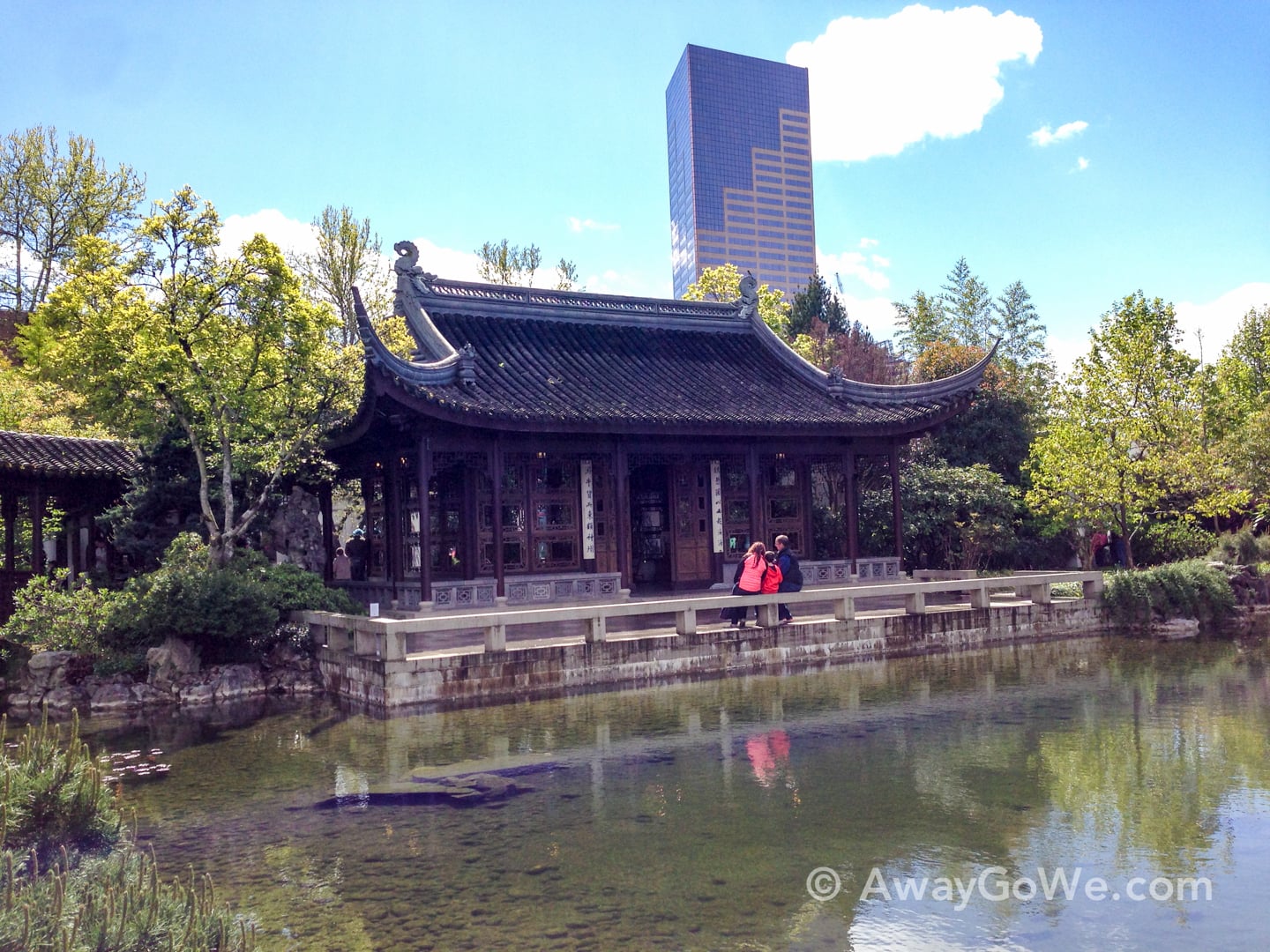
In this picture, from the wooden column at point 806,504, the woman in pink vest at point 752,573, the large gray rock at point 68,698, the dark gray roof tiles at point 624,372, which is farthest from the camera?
the wooden column at point 806,504

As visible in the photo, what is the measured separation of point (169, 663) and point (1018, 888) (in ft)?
39.3

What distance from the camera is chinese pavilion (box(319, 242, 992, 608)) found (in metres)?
17.2

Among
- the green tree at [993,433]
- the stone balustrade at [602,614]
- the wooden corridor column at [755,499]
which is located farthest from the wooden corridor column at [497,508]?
the green tree at [993,433]

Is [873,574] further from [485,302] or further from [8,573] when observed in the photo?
[8,573]

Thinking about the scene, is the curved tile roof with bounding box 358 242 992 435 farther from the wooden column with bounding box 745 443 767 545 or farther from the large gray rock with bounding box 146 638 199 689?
the large gray rock with bounding box 146 638 199 689

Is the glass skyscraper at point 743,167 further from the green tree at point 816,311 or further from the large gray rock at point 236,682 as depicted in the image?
the large gray rock at point 236,682

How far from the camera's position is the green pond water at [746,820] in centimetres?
582

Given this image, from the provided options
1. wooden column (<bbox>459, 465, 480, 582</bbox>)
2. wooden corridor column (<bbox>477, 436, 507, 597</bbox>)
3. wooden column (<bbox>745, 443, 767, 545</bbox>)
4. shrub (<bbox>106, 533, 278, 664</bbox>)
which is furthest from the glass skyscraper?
shrub (<bbox>106, 533, 278, 664</bbox>)

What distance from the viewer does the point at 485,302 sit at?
822 inches

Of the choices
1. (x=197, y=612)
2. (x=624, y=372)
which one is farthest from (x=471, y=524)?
(x=197, y=612)

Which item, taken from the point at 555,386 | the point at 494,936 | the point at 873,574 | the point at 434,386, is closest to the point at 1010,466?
the point at 873,574

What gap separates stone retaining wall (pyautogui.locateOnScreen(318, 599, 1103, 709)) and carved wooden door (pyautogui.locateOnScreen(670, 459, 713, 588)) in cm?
470

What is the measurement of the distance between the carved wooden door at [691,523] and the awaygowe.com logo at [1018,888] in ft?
45.8

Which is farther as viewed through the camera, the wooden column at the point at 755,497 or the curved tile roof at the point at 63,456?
the wooden column at the point at 755,497
